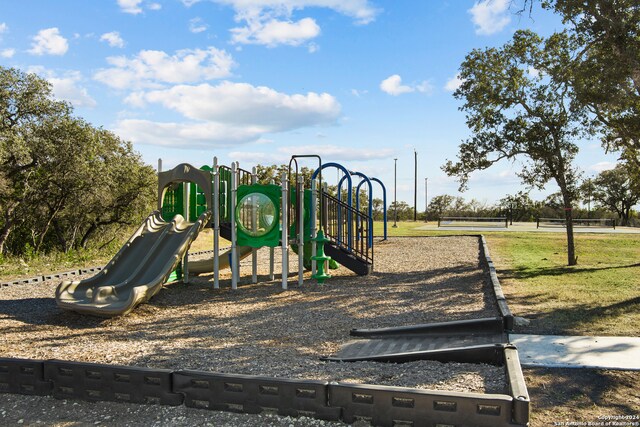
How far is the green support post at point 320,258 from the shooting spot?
425 inches

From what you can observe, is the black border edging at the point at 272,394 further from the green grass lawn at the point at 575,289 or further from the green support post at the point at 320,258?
the green support post at the point at 320,258

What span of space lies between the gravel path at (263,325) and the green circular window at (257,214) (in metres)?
1.22

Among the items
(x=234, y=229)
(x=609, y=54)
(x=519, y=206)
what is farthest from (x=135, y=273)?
(x=519, y=206)

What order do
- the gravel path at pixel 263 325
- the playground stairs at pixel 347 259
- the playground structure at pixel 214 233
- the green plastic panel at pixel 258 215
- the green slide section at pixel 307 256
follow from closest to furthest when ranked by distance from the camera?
the gravel path at pixel 263 325
the playground structure at pixel 214 233
the green plastic panel at pixel 258 215
the playground stairs at pixel 347 259
the green slide section at pixel 307 256

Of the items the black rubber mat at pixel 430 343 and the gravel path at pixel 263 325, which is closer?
the gravel path at pixel 263 325

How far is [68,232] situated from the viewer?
29469mm

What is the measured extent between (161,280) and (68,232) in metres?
24.4

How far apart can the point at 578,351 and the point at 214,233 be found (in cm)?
701

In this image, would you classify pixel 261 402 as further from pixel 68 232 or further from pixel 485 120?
pixel 68 232

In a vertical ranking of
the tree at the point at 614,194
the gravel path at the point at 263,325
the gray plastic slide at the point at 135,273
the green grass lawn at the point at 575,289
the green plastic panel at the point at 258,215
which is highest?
the tree at the point at 614,194

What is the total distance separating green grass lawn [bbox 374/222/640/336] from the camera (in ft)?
21.5

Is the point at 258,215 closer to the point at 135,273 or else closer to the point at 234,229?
the point at 234,229

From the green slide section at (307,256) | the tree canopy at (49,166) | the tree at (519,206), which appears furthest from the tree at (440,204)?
the green slide section at (307,256)

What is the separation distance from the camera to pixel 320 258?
35.4 ft
